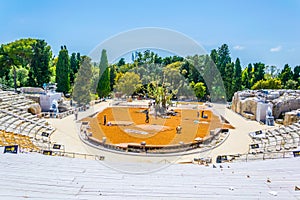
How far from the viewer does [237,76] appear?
137 feet

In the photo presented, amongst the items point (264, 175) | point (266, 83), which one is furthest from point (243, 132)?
point (266, 83)

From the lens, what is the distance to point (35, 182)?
480 centimetres

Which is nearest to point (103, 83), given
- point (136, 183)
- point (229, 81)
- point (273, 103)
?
point (229, 81)

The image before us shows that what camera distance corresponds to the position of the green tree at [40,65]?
1409 inches

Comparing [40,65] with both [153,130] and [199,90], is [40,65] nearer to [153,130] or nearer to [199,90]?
[199,90]

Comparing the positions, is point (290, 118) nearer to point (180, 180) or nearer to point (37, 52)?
point (180, 180)

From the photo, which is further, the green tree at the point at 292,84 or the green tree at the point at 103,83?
the green tree at the point at 292,84

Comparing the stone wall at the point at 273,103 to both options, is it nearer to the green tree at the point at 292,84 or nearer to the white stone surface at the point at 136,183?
the green tree at the point at 292,84

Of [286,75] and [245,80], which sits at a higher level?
[286,75]

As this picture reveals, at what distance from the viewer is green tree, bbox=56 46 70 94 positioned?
116 ft

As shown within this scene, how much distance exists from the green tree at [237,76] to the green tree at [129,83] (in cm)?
1636

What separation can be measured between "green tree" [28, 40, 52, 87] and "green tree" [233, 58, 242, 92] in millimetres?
29501

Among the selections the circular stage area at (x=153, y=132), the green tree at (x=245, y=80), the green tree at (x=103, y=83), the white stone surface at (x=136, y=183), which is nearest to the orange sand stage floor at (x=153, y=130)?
the circular stage area at (x=153, y=132)

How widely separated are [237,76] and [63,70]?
2809 cm
